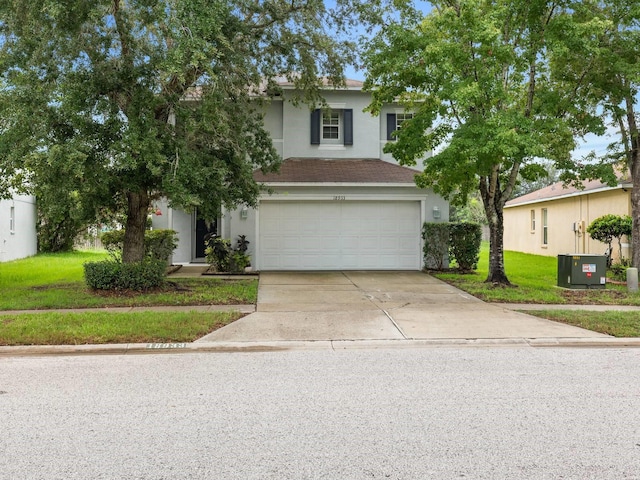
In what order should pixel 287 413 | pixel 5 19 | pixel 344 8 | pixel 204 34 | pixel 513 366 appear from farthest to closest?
pixel 344 8 → pixel 5 19 → pixel 204 34 → pixel 513 366 → pixel 287 413

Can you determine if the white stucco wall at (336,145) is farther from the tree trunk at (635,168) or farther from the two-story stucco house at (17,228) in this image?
the two-story stucco house at (17,228)

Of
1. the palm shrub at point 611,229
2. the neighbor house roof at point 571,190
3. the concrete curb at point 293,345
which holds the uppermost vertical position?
the neighbor house roof at point 571,190

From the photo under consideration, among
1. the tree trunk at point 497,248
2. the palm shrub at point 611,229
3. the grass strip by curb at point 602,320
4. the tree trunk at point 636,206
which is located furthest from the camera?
the palm shrub at point 611,229

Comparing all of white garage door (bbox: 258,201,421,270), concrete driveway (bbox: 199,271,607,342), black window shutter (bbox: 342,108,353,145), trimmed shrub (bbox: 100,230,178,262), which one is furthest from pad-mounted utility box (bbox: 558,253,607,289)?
trimmed shrub (bbox: 100,230,178,262)

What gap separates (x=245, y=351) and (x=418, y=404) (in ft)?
10.3

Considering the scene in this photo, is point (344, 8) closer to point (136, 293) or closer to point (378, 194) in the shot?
point (378, 194)

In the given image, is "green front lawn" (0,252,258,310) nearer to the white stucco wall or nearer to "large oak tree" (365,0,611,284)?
"large oak tree" (365,0,611,284)

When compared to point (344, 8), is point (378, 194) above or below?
below

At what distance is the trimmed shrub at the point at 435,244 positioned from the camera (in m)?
16.5

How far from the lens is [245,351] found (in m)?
7.32

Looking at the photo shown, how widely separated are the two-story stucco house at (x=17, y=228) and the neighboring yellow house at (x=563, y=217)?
21586mm

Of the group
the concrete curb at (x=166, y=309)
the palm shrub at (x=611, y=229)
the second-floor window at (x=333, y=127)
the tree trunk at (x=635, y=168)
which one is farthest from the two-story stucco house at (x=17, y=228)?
the palm shrub at (x=611, y=229)

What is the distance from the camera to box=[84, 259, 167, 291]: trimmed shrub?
38.3ft

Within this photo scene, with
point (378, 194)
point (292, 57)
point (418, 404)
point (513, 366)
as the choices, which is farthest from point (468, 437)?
point (378, 194)
